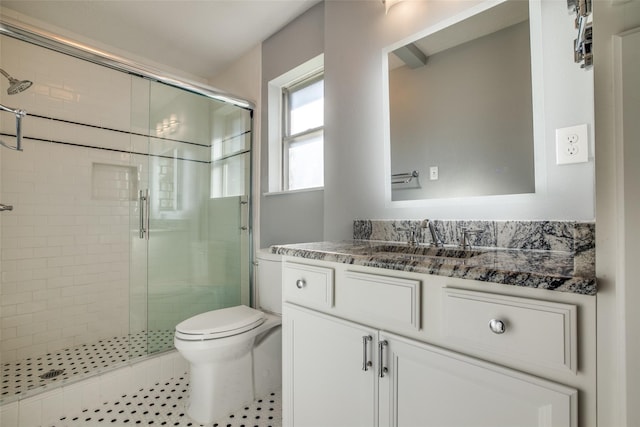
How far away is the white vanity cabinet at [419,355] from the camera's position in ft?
1.97

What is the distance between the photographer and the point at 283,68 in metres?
2.21

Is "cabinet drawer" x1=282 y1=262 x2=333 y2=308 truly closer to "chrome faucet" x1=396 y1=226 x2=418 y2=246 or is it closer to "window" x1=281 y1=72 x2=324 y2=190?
"chrome faucet" x1=396 y1=226 x2=418 y2=246

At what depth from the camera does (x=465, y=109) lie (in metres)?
1.28

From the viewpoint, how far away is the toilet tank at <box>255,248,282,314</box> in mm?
1880

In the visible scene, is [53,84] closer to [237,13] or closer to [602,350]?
[237,13]

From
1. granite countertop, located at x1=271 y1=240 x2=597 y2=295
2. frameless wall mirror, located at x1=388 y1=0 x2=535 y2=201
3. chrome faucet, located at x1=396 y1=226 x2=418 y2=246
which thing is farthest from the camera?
chrome faucet, located at x1=396 y1=226 x2=418 y2=246

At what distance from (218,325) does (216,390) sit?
33cm

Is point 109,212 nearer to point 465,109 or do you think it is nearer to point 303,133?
point 303,133

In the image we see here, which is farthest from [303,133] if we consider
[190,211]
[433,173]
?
[433,173]

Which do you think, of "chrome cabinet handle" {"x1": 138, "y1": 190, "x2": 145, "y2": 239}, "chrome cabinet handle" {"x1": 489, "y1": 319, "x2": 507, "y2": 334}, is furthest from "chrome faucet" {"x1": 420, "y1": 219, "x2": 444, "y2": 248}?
"chrome cabinet handle" {"x1": 138, "y1": 190, "x2": 145, "y2": 239}

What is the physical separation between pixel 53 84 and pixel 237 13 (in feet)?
4.74

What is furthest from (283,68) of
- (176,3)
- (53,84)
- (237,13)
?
(53,84)

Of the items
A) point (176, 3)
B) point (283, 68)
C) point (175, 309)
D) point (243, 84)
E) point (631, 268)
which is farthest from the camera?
point (243, 84)

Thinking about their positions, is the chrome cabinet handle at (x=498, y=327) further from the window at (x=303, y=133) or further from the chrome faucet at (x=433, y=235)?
the window at (x=303, y=133)
